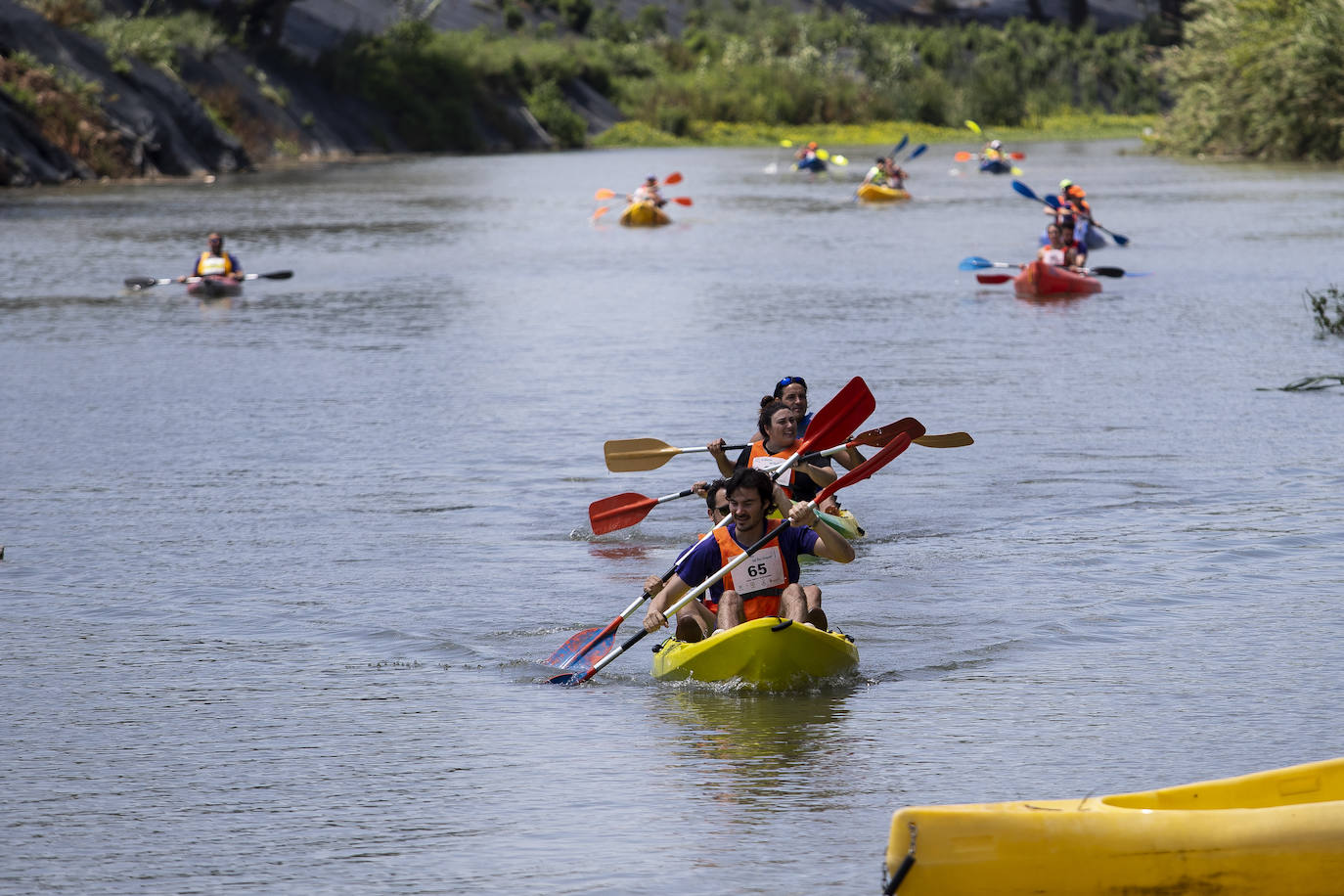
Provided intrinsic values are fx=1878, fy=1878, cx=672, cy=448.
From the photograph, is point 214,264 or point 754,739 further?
point 214,264

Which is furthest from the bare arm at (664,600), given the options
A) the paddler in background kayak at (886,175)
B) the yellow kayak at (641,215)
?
the paddler in background kayak at (886,175)

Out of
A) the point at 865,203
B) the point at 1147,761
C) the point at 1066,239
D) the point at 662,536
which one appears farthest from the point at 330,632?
the point at 865,203

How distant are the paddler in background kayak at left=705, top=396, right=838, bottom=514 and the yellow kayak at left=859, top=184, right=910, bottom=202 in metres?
33.7

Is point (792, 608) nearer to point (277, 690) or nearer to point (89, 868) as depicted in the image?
point (277, 690)

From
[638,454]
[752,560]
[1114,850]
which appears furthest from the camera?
[638,454]

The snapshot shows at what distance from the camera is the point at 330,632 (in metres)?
9.94

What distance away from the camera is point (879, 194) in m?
44.9

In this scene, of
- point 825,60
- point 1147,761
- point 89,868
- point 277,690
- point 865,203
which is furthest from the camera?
point 825,60

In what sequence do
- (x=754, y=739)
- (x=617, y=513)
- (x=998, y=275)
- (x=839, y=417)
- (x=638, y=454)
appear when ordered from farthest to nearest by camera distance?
(x=998, y=275), (x=638, y=454), (x=617, y=513), (x=839, y=417), (x=754, y=739)

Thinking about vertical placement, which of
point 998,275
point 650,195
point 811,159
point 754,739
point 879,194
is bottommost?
point 811,159

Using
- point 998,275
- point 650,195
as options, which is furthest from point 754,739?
point 650,195

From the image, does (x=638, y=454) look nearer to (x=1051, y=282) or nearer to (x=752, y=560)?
(x=752, y=560)

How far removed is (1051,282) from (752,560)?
16.8 meters

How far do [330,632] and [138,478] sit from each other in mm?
4931
